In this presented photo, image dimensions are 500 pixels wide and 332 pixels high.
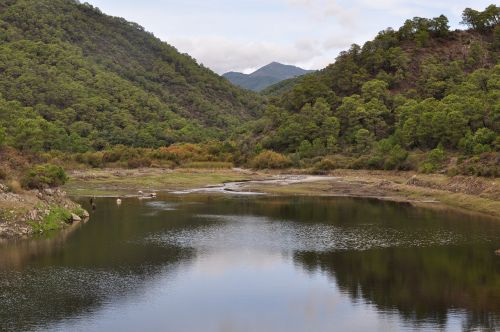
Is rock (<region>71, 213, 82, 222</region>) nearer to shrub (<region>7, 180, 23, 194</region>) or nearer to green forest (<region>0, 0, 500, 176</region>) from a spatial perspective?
shrub (<region>7, 180, 23, 194</region>)

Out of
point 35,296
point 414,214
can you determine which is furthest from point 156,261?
point 414,214

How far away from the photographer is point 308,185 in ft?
395

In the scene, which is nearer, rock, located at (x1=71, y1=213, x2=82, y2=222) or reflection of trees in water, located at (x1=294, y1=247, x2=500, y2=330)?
reflection of trees in water, located at (x1=294, y1=247, x2=500, y2=330)

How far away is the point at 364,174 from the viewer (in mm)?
135000

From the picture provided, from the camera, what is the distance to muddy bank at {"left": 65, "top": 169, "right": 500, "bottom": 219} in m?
89.9

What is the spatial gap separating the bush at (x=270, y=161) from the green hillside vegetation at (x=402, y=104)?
10.4ft

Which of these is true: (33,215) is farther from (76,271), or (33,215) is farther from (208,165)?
(208,165)

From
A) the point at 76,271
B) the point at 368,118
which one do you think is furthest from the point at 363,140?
the point at 76,271

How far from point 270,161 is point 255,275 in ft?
372

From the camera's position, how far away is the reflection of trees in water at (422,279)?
121ft

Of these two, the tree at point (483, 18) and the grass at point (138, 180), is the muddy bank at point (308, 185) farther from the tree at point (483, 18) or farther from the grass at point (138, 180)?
the tree at point (483, 18)

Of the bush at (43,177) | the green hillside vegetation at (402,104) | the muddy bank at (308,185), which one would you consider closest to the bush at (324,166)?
the green hillside vegetation at (402,104)

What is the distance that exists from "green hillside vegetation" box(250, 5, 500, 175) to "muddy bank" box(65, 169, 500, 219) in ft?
27.7

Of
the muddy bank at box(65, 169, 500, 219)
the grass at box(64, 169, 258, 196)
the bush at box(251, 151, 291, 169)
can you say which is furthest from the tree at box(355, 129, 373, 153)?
the grass at box(64, 169, 258, 196)
